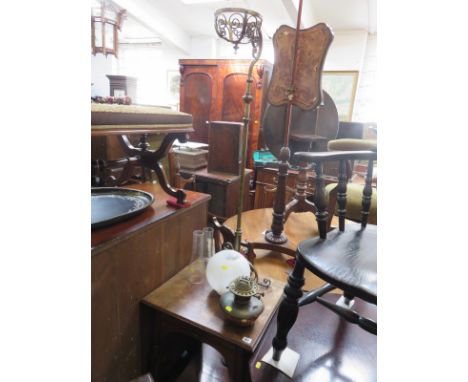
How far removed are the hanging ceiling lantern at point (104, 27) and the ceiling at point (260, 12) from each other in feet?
3.82

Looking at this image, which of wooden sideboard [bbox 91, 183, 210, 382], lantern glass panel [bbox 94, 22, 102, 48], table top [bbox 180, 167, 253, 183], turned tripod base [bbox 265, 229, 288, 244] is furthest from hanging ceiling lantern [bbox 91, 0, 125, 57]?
turned tripod base [bbox 265, 229, 288, 244]

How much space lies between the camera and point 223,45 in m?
4.97

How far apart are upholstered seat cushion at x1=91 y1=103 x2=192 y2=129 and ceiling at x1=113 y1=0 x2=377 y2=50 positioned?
249 cm

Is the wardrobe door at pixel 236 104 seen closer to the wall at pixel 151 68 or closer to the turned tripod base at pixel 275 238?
the turned tripod base at pixel 275 238

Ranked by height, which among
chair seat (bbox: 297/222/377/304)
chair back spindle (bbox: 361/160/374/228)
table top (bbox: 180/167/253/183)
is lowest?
table top (bbox: 180/167/253/183)

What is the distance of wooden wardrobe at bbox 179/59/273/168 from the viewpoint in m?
3.55

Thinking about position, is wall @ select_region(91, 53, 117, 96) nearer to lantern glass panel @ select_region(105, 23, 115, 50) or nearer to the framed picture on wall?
lantern glass panel @ select_region(105, 23, 115, 50)

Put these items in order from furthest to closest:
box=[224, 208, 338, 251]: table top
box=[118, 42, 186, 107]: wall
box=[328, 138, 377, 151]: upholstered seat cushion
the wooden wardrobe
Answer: box=[118, 42, 186, 107]: wall, the wooden wardrobe, box=[224, 208, 338, 251]: table top, box=[328, 138, 377, 151]: upholstered seat cushion

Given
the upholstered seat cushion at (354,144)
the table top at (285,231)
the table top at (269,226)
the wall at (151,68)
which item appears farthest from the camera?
the wall at (151,68)

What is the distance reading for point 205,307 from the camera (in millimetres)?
969

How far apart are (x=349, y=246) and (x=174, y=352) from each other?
0.79 meters

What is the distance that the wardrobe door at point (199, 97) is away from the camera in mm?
3918

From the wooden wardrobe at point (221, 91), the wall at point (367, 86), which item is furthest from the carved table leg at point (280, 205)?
the wall at point (367, 86)
